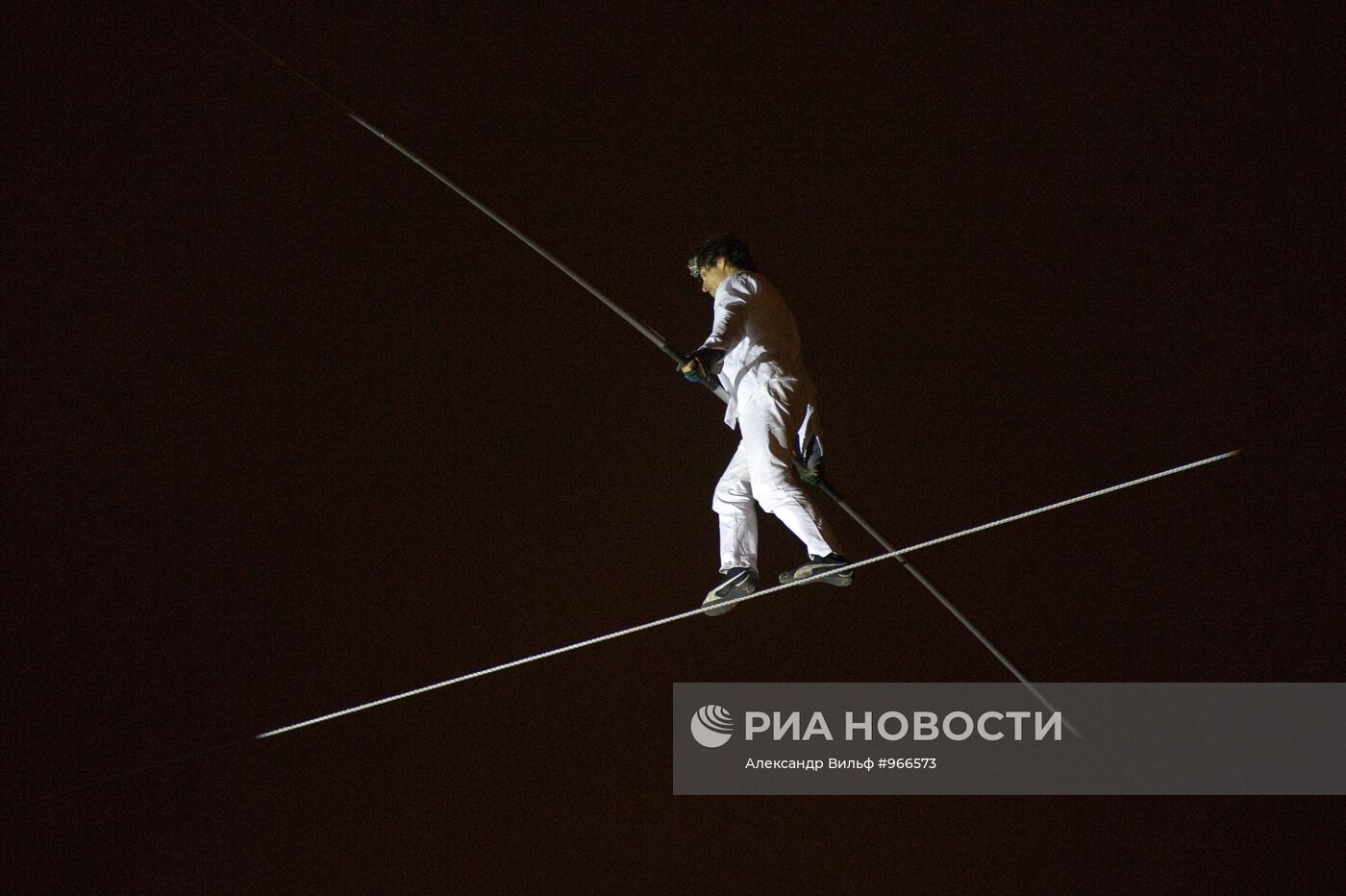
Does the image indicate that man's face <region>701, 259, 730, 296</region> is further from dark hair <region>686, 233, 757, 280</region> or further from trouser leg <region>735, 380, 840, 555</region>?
trouser leg <region>735, 380, 840, 555</region>

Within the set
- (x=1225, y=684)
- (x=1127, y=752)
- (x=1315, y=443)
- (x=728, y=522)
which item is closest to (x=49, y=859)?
(x=728, y=522)

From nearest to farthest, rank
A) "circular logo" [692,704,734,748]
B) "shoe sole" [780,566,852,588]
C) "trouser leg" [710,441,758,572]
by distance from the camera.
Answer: "shoe sole" [780,566,852,588] → "trouser leg" [710,441,758,572] → "circular logo" [692,704,734,748]

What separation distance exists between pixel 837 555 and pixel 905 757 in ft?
6.65

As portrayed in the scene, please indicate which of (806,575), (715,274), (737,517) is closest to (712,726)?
(737,517)

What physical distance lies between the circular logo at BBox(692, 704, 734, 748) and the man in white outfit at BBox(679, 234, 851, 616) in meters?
1.76

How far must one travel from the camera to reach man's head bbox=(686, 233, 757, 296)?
3529 millimetres

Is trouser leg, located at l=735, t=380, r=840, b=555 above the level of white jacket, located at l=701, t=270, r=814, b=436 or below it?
below

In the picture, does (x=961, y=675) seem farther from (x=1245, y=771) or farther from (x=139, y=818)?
(x=139, y=818)

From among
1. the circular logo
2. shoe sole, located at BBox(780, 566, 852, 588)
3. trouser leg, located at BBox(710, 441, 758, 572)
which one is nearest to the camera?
shoe sole, located at BBox(780, 566, 852, 588)

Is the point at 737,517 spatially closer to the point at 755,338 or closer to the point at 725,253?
the point at 755,338

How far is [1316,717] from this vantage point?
5180 millimetres

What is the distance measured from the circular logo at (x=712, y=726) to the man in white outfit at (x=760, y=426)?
1761 mm

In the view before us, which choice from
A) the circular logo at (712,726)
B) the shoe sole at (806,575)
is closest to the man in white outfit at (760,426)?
the shoe sole at (806,575)

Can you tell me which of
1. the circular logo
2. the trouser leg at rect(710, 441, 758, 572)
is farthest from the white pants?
the circular logo
